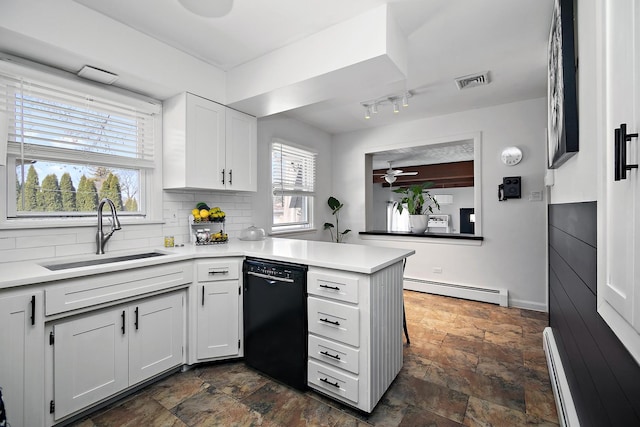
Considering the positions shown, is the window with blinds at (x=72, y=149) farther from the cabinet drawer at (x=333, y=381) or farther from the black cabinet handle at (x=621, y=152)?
the black cabinet handle at (x=621, y=152)

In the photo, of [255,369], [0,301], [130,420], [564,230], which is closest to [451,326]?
[564,230]

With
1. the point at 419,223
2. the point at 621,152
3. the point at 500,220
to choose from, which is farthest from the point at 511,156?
the point at 621,152

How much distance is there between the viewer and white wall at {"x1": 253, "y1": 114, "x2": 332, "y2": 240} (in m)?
3.63

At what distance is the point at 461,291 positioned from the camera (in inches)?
152

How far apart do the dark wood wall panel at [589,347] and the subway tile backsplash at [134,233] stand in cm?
283

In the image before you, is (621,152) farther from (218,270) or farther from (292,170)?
(292,170)

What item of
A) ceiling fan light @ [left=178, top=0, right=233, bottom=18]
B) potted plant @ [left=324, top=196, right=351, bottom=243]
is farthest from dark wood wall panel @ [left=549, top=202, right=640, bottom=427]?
potted plant @ [left=324, top=196, right=351, bottom=243]

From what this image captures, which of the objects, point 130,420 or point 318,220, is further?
point 318,220

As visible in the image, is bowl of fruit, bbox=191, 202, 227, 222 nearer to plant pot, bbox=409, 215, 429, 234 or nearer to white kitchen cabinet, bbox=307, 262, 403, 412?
white kitchen cabinet, bbox=307, 262, 403, 412

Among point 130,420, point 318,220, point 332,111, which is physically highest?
point 332,111

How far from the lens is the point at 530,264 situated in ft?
11.5

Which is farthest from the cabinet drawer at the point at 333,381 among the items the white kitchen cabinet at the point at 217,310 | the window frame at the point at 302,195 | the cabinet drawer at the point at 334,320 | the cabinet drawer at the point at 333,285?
the window frame at the point at 302,195

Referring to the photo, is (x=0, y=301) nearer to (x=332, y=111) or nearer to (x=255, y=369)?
(x=255, y=369)

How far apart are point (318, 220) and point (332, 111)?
1671 mm
